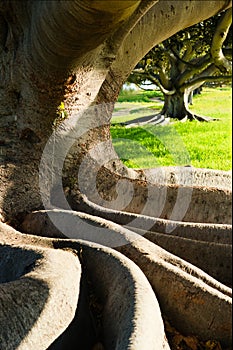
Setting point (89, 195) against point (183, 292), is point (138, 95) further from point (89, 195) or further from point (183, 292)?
point (183, 292)

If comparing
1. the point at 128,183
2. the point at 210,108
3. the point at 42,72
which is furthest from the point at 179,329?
the point at 210,108

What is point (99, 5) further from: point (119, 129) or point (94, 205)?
point (119, 129)

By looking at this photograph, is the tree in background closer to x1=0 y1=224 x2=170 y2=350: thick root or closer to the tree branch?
the tree branch

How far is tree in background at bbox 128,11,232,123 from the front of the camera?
20.1 feet

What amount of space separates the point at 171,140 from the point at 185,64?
188 centimetres

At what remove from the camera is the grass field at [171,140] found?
8.80 meters

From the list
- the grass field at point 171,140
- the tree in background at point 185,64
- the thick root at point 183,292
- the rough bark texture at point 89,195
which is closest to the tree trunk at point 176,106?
the tree in background at point 185,64

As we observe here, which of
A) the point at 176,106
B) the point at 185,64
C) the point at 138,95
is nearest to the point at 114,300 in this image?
the point at 185,64

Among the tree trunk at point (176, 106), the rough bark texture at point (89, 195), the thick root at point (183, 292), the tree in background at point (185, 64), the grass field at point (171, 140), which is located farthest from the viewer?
the tree trunk at point (176, 106)

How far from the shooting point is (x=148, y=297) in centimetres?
236

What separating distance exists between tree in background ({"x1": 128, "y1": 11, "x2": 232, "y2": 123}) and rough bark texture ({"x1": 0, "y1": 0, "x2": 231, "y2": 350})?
200 centimetres

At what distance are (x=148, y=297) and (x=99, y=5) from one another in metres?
1.28

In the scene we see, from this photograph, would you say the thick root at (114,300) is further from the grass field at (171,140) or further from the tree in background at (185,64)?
the grass field at (171,140)

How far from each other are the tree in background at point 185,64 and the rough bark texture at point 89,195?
2.00 metres
